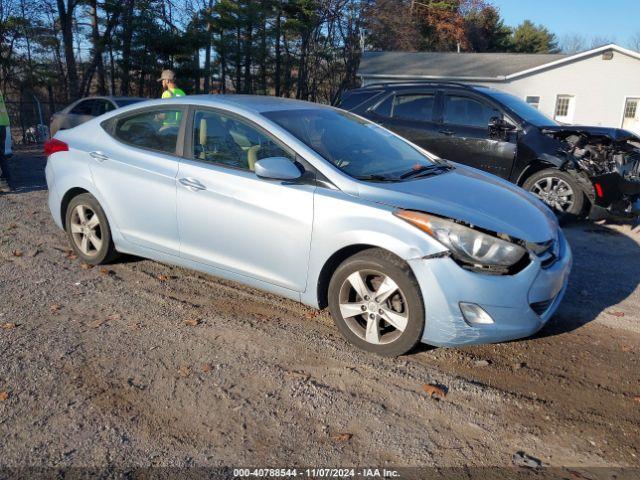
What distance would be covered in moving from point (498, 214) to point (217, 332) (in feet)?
7.08

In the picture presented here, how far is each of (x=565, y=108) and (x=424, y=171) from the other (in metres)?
25.4

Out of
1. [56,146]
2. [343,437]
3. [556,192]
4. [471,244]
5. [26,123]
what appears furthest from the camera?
[26,123]

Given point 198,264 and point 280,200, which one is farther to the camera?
point 198,264

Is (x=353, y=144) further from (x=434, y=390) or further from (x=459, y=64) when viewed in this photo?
(x=459, y=64)

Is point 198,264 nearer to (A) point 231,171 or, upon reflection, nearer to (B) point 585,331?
(A) point 231,171

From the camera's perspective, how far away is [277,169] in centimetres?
394

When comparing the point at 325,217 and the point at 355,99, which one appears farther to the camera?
the point at 355,99

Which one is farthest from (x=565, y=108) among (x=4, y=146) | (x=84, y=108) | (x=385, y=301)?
(x=385, y=301)

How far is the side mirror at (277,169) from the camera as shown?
12.9 feet

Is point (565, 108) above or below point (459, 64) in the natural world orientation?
below

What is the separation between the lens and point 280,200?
13.3ft

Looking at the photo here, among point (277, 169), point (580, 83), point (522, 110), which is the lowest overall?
point (277, 169)

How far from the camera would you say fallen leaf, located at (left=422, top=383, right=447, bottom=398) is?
3.40 metres

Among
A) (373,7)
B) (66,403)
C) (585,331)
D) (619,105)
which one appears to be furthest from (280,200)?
(373,7)
